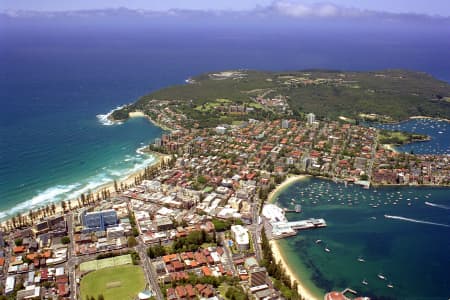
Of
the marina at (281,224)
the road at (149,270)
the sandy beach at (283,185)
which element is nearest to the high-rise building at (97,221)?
the road at (149,270)

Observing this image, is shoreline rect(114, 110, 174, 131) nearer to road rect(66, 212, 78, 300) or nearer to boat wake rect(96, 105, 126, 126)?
boat wake rect(96, 105, 126, 126)

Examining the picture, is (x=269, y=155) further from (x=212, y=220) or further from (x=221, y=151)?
(x=212, y=220)

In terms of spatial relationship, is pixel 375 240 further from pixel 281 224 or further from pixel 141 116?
pixel 141 116

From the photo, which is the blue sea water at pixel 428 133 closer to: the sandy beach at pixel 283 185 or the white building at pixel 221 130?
the sandy beach at pixel 283 185

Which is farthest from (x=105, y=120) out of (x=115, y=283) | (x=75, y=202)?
(x=115, y=283)

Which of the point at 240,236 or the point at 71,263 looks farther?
the point at 240,236

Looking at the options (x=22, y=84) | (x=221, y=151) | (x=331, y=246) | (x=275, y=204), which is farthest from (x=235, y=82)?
(x=331, y=246)
